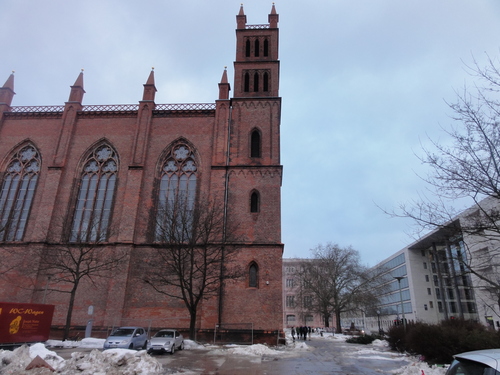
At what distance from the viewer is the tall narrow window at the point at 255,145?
29.2 m

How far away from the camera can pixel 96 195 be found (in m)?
28.7

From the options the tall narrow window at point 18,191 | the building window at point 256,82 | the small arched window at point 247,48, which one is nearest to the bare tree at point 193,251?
the tall narrow window at point 18,191

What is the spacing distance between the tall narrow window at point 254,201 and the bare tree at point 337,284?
1030 inches

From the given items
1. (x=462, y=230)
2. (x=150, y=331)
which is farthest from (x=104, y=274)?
(x=462, y=230)

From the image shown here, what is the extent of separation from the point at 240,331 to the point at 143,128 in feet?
57.0

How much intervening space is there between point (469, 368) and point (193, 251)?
66.0 feet

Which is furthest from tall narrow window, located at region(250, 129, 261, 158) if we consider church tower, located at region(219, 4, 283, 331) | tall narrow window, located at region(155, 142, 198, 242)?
tall narrow window, located at region(155, 142, 198, 242)

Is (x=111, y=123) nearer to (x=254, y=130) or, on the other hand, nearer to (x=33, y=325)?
(x=254, y=130)

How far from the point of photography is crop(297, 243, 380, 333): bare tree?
4822cm

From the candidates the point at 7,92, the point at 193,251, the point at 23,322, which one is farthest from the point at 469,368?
the point at 7,92

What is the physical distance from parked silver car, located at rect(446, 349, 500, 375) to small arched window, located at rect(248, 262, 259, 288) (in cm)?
2034

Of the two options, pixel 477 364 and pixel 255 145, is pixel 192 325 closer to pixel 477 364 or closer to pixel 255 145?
pixel 255 145

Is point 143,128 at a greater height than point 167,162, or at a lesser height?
greater

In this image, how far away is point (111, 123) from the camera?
100ft
